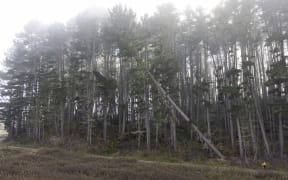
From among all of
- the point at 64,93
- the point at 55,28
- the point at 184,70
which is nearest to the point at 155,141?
the point at 184,70

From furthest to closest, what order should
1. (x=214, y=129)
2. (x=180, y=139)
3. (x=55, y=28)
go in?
(x=55, y=28)
(x=214, y=129)
(x=180, y=139)

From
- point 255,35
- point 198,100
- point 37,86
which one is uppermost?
point 255,35

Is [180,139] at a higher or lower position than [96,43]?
lower

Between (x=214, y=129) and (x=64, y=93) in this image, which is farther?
(x=64, y=93)

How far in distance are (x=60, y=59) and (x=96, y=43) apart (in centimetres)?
605

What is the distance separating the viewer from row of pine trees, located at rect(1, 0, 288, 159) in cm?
1970

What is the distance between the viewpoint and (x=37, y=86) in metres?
28.8

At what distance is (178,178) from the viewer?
32.1ft

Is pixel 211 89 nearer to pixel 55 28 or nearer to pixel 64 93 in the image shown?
pixel 64 93

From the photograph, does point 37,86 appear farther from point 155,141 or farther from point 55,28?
point 155,141

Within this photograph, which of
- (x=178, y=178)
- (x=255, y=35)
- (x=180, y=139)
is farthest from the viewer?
(x=180, y=139)

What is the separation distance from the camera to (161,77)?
2150 cm

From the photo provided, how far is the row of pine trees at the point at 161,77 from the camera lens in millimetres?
19703

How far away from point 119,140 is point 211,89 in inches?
499
